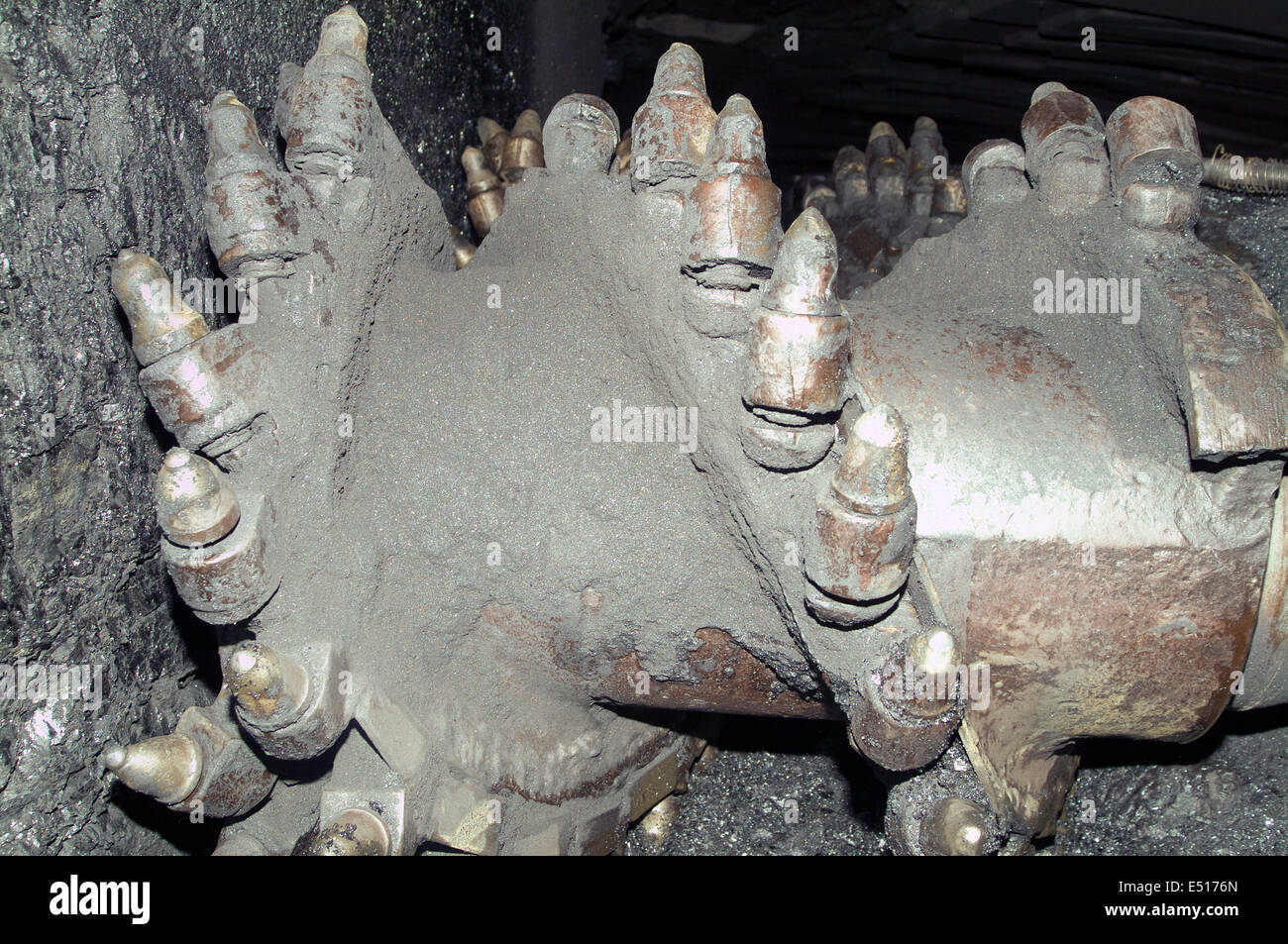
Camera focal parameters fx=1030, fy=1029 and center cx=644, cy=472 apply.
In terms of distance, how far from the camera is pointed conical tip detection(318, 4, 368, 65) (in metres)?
1.23

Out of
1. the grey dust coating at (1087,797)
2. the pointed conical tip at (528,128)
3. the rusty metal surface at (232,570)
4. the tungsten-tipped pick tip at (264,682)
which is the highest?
the pointed conical tip at (528,128)

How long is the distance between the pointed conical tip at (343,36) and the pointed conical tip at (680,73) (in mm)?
364

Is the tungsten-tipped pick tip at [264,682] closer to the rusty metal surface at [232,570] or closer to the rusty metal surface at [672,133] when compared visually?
the rusty metal surface at [232,570]

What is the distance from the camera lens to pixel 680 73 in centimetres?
113

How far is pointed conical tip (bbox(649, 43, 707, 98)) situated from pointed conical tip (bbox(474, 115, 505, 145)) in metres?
0.99

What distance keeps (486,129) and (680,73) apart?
1080 mm

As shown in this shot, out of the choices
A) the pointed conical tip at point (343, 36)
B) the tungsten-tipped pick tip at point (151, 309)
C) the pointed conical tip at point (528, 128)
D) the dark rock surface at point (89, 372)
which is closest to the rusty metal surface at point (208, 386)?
the tungsten-tipped pick tip at point (151, 309)

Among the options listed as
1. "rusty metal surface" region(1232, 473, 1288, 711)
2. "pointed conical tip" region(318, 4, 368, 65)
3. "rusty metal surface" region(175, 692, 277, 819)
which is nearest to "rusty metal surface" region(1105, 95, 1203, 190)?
"rusty metal surface" region(1232, 473, 1288, 711)

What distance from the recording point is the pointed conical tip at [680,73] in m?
1.12

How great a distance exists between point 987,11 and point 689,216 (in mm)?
1843

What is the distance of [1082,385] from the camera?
116cm

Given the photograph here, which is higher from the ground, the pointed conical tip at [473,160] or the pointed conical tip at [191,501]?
the pointed conical tip at [473,160]

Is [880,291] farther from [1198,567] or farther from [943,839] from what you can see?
[943,839]

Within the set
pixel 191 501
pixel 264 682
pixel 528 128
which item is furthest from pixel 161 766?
pixel 528 128
